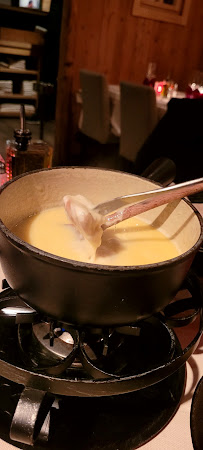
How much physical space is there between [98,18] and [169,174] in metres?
4.07

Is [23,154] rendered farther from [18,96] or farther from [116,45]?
[18,96]

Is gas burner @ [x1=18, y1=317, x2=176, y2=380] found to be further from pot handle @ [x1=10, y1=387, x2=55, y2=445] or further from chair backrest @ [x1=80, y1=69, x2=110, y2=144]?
chair backrest @ [x1=80, y1=69, x2=110, y2=144]

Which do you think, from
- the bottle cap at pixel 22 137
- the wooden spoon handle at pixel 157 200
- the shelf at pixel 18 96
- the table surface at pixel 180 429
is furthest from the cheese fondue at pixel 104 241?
the shelf at pixel 18 96

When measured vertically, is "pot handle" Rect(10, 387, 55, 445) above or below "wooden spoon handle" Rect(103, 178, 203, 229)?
below

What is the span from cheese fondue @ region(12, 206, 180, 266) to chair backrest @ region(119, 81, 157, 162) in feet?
8.81

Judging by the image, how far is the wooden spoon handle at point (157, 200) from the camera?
55cm

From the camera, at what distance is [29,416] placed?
1.34ft

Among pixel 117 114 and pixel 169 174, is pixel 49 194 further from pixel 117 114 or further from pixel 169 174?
pixel 117 114

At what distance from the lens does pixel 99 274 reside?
1.28 ft

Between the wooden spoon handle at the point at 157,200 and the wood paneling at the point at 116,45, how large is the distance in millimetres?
4084

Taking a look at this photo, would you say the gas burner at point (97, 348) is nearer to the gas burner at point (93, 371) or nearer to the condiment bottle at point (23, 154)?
the gas burner at point (93, 371)

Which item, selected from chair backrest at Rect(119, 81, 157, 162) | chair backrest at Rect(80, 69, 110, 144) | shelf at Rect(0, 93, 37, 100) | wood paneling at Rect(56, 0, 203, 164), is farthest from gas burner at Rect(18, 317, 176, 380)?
shelf at Rect(0, 93, 37, 100)

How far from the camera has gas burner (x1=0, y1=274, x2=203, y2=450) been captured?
0.43m

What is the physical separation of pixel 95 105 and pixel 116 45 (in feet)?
3.54
